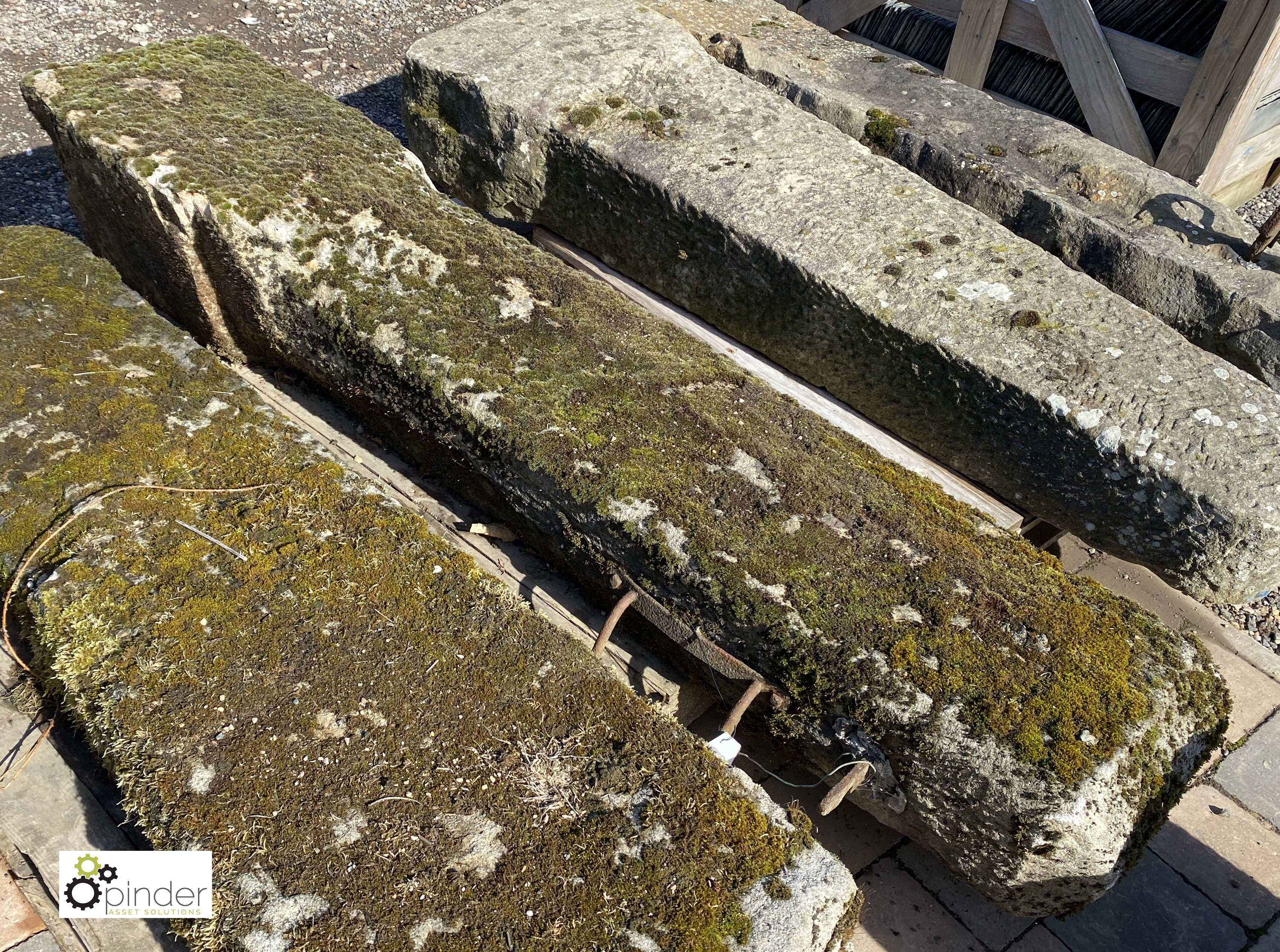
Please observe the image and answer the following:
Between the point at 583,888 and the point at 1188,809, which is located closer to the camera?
the point at 583,888

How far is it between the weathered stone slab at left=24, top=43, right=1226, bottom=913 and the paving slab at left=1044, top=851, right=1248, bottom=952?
60 centimetres

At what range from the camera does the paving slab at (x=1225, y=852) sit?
10.6 feet

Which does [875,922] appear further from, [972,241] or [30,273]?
[30,273]

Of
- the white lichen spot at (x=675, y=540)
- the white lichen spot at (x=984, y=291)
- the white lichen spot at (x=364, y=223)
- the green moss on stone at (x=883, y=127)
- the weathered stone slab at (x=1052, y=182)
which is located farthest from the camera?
the green moss on stone at (x=883, y=127)

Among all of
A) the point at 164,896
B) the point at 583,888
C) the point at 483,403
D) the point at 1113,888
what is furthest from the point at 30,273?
the point at 1113,888

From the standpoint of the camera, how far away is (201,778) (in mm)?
2254

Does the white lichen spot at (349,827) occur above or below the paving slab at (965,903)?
above

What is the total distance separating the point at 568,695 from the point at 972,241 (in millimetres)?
2675

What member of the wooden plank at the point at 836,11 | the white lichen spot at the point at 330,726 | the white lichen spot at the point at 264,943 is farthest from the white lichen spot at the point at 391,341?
the wooden plank at the point at 836,11

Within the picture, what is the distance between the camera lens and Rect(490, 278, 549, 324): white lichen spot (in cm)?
346

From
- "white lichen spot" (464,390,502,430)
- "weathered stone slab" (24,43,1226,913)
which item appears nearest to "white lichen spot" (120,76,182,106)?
"weathered stone slab" (24,43,1226,913)

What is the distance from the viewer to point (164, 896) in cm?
218

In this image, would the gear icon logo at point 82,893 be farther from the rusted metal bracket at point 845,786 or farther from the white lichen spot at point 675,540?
the rusted metal bracket at point 845,786

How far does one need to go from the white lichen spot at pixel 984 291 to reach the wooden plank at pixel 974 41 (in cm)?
311
